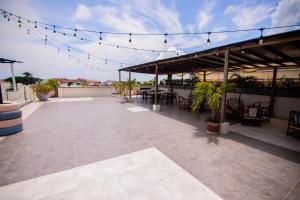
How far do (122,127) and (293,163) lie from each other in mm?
4297

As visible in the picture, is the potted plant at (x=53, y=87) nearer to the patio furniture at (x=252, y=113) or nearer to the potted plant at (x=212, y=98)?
the potted plant at (x=212, y=98)

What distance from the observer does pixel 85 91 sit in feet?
45.9

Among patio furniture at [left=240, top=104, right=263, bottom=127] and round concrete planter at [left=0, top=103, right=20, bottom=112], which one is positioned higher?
round concrete planter at [left=0, top=103, right=20, bottom=112]

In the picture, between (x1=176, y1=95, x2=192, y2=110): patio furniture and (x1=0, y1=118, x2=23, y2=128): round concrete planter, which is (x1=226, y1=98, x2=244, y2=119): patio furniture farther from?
(x1=0, y1=118, x2=23, y2=128): round concrete planter

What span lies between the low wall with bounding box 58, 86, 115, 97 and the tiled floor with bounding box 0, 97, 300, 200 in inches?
365

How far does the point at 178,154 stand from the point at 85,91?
13.0 m

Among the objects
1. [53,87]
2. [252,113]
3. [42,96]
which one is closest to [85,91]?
[53,87]

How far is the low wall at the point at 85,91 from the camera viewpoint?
1316 cm

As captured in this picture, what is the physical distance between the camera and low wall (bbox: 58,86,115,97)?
43.2 ft

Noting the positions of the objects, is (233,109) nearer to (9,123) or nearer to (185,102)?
(185,102)

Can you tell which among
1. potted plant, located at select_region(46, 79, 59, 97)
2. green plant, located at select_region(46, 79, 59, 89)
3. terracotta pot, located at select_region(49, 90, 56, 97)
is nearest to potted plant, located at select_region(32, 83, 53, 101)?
green plant, located at select_region(46, 79, 59, 89)

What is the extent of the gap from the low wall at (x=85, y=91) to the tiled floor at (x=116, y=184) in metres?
12.6

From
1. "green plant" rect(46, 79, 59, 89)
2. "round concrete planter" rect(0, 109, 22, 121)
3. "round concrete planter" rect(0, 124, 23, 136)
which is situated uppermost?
"green plant" rect(46, 79, 59, 89)

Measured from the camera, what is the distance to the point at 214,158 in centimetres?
293
